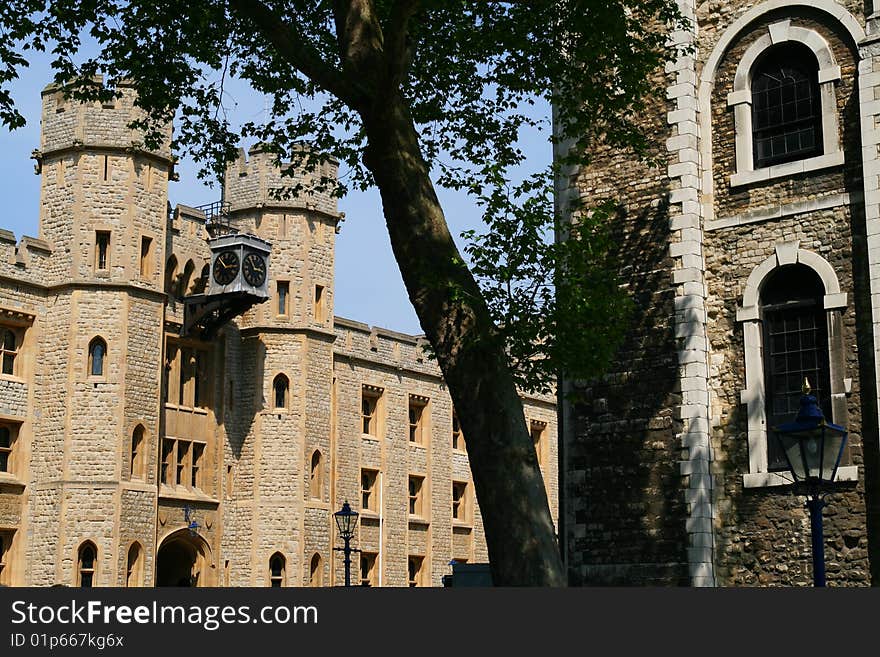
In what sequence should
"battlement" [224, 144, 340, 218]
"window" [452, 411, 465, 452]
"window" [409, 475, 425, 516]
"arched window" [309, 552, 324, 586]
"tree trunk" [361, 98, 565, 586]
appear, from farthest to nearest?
"window" [452, 411, 465, 452], "window" [409, 475, 425, 516], "battlement" [224, 144, 340, 218], "arched window" [309, 552, 324, 586], "tree trunk" [361, 98, 565, 586]

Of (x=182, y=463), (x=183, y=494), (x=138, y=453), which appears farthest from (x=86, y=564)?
(x=182, y=463)

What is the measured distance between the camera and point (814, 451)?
11.7 metres

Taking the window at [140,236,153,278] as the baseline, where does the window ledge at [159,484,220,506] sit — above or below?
below

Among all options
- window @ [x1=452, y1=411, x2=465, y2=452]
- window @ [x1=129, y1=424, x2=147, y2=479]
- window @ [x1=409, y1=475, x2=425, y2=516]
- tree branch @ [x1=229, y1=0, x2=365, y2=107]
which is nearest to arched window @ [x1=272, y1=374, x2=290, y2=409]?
window @ [x1=129, y1=424, x2=147, y2=479]

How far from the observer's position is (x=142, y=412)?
119 ft

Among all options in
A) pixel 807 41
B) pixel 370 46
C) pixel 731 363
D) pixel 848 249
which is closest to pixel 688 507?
pixel 731 363

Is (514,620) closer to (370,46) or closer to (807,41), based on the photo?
(370,46)

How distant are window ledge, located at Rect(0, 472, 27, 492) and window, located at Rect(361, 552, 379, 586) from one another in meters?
13.1

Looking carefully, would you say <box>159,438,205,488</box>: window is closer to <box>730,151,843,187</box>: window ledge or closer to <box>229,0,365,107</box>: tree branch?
<box>730,151,843,187</box>: window ledge

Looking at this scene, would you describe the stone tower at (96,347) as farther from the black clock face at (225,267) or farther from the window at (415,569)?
the window at (415,569)

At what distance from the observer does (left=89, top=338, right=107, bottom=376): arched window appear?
35531 millimetres

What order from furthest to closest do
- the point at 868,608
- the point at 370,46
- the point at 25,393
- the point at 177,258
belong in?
the point at 177,258 < the point at 25,393 < the point at 370,46 < the point at 868,608

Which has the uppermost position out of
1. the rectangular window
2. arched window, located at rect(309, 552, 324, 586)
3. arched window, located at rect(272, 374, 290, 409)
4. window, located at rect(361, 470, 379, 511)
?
the rectangular window

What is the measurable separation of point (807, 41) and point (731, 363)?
4085mm
